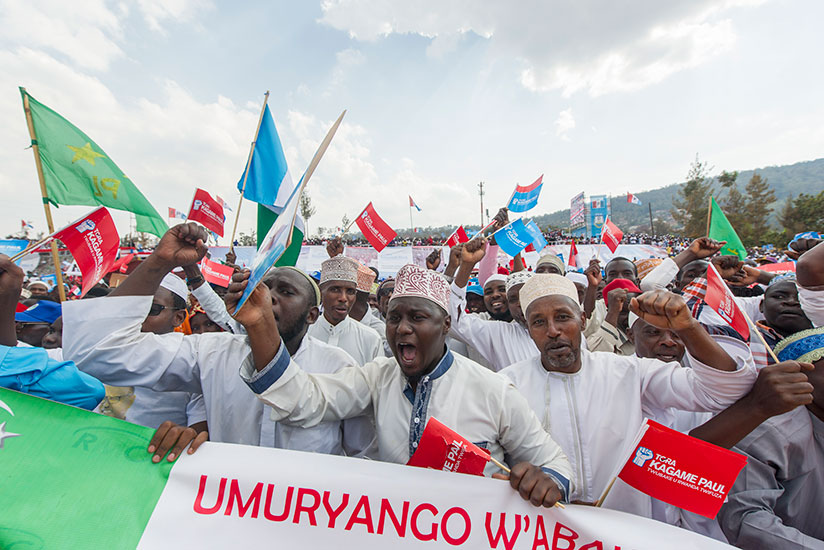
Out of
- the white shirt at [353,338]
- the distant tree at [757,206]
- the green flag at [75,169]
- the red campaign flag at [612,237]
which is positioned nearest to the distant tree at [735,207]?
the distant tree at [757,206]

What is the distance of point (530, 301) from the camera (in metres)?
2.51

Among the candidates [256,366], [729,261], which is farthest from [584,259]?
[256,366]

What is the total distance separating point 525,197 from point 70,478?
272 inches

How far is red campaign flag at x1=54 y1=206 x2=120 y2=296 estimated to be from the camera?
110 inches

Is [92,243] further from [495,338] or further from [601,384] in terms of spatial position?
[601,384]

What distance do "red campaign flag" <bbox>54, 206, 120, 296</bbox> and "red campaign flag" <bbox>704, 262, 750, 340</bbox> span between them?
376cm

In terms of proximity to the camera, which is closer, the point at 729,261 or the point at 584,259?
the point at 729,261

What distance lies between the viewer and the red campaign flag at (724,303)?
1.96m

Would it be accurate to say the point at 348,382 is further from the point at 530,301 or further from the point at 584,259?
the point at 584,259

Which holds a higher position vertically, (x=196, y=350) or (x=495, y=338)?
(x=196, y=350)

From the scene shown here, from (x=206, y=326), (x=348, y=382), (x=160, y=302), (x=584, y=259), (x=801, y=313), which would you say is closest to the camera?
(x=348, y=382)

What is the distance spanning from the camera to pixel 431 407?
1934mm

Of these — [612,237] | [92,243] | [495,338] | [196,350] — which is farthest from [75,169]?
Result: [612,237]

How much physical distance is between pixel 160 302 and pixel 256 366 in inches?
57.2
